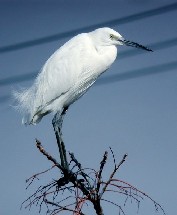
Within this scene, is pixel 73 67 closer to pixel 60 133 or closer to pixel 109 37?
pixel 109 37

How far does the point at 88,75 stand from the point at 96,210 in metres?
3.13

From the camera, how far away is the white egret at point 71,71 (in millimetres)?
4969

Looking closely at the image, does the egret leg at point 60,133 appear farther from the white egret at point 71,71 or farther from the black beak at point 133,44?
the black beak at point 133,44

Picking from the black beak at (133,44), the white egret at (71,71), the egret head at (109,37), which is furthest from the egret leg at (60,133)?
the black beak at (133,44)

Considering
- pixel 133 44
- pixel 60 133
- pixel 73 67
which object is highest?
pixel 73 67

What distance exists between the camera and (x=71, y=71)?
5.19 meters

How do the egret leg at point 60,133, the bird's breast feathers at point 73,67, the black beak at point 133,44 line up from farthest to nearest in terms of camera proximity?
the bird's breast feathers at point 73,67 < the black beak at point 133,44 < the egret leg at point 60,133

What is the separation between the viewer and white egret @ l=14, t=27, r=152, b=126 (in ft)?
16.3

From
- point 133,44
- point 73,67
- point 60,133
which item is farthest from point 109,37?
point 60,133

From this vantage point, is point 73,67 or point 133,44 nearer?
point 133,44

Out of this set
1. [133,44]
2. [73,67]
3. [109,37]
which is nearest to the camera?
[133,44]

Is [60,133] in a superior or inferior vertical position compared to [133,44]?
inferior

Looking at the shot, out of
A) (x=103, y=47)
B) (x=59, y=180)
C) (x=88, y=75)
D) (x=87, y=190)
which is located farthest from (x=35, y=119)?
(x=87, y=190)

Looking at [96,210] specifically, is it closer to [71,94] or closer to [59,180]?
[59,180]
